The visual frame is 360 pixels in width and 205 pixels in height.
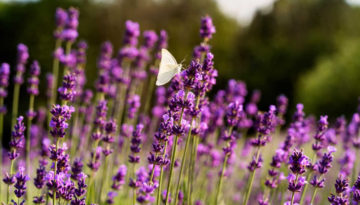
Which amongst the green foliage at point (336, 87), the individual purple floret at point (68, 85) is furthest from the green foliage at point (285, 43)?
the individual purple floret at point (68, 85)

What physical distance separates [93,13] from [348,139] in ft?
56.6

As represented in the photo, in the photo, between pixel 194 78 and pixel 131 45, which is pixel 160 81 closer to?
pixel 194 78

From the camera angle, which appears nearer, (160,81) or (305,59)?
(160,81)

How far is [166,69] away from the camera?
3.09 m

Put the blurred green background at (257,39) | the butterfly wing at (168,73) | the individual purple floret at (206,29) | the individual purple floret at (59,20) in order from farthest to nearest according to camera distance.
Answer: the blurred green background at (257,39), the individual purple floret at (59,20), the individual purple floret at (206,29), the butterfly wing at (168,73)

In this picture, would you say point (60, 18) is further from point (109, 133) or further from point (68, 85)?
point (68, 85)

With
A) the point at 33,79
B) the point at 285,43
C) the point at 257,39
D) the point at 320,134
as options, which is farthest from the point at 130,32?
the point at 257,39

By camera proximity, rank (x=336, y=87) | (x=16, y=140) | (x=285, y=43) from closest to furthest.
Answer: (x=16, y=140) < (x=336, y=87) < (x=285, y=43)

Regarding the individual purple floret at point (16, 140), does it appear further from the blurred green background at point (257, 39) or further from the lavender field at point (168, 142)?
the blurred green background at point (257, 39)

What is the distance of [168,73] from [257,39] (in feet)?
77.5

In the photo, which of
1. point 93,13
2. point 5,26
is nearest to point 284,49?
point 93,13

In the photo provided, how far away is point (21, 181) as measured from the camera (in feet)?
8.57

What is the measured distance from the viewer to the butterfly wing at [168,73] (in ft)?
9.78

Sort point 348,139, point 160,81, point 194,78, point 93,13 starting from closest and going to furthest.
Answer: point 194,78 → point 160,81 → point 348,139 → point 93,13
